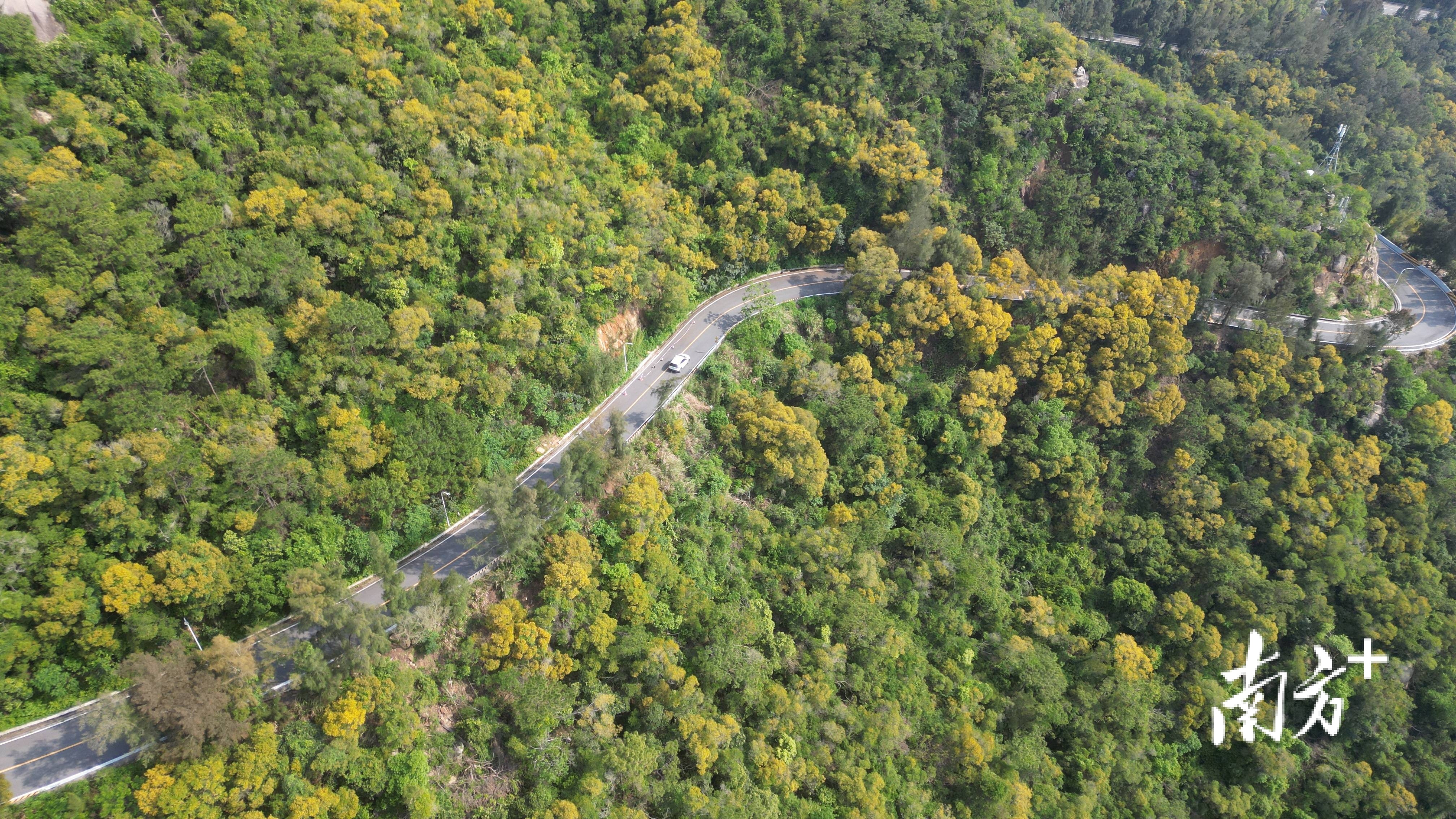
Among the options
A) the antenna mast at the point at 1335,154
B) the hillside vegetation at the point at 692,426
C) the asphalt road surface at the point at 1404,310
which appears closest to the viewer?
the hillside vegetation at the point at 692,426

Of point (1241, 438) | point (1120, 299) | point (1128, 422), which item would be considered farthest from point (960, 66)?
point (1241, 438)

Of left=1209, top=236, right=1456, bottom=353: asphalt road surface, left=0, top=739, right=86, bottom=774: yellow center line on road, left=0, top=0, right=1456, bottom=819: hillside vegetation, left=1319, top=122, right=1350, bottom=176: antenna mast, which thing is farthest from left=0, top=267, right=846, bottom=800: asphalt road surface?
left=1319, top=122, right=1350, bottom=176: antenna mast

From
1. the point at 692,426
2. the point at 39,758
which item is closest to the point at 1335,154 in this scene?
the point at 692,426

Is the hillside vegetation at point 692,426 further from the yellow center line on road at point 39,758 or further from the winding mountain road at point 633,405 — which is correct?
the yellow center line on road at point 39,758

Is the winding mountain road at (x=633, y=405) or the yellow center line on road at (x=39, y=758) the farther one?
the winding mountain road at (x=633, y=405)

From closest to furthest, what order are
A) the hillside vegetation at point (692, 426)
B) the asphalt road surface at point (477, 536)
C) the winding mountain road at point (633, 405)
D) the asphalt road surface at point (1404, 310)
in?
the asphalt road surface at point (477, 536), the winding mountain road at point (633, 405), the hillside vegetation at point (692, 426), the asphalt road surface at point (1404, 310)

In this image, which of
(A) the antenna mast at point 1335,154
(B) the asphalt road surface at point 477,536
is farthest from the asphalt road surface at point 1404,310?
(B) the asphalt road surface at point 477,536
